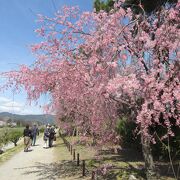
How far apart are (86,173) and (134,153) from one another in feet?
26.4

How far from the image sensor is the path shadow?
515 inches

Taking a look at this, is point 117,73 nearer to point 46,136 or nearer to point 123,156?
point 123,156

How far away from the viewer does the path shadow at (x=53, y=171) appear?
1309 centimetres

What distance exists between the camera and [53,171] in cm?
1444

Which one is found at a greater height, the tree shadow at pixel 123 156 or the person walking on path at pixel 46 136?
the person walking on path at pixel 46 136

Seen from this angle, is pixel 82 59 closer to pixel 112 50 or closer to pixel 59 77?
pixel 59 77

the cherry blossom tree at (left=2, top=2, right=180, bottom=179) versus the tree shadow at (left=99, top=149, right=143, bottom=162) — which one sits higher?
the cherry blossom tree at (left=2, top=2, right=180, bottom=179)

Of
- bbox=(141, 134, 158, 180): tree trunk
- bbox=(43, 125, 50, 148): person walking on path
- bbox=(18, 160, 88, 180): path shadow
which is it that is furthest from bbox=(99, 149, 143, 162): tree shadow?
bbox=(43, 125, 50, 148): person walking on path

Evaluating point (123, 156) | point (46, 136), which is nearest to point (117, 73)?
point (123, 156)

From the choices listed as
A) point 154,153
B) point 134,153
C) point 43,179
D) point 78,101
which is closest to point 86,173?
point 43,179

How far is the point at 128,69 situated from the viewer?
1102 centimetres

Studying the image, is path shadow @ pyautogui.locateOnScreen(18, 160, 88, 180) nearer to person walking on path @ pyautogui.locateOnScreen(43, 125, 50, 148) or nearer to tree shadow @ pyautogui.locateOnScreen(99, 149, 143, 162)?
tree shadow @ pyautogui.locateOnScreen(99, 149, 143, 162)

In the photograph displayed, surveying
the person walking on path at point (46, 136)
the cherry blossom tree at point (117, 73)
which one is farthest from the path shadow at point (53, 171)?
the person walking on path at point (46, 136)

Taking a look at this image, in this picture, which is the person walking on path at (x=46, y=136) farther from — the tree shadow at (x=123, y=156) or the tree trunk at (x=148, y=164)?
the tree trunk at (x=148, y=164)
